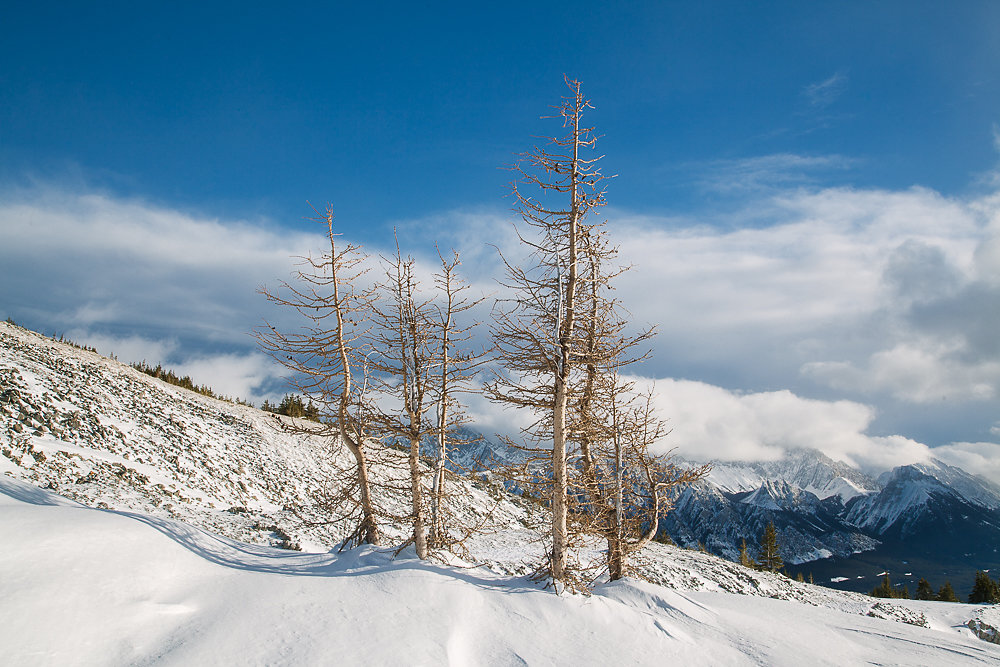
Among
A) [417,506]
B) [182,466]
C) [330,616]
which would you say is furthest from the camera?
[182,466]

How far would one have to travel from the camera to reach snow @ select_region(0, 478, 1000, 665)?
21.7 feet

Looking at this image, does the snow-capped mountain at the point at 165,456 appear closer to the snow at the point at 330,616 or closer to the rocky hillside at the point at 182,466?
the rocky hillside at the point at 182,466

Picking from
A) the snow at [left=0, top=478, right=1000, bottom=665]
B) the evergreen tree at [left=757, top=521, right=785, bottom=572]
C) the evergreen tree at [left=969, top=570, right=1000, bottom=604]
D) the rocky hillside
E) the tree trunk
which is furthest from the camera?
the evergreen tree at [left=757, top=521, right=785, bottom=572]

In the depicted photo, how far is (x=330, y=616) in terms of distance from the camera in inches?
301

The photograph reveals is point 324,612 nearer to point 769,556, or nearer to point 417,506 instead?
point 417,506

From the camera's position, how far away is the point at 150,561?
27.1 ft

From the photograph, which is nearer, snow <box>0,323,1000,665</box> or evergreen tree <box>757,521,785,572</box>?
snow <box>0,323,1000,665</box>

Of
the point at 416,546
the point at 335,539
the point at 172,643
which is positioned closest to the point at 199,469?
the point at 335,539

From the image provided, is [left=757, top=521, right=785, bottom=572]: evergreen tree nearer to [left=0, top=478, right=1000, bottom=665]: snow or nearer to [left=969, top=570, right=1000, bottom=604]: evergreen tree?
[left=969, top=570, right=1000, bottom=604]: evergreen tree

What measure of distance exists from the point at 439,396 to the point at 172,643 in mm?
6709

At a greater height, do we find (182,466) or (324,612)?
(182,466)

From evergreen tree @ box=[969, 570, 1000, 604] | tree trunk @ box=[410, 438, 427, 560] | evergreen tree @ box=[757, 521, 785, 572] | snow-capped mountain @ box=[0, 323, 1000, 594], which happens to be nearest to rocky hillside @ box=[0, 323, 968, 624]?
snow-capped mountain @ box=[0, 323, 1000, 594]

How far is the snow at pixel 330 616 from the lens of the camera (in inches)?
261

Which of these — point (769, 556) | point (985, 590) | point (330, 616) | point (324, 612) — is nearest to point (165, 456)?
point (324, 612)
